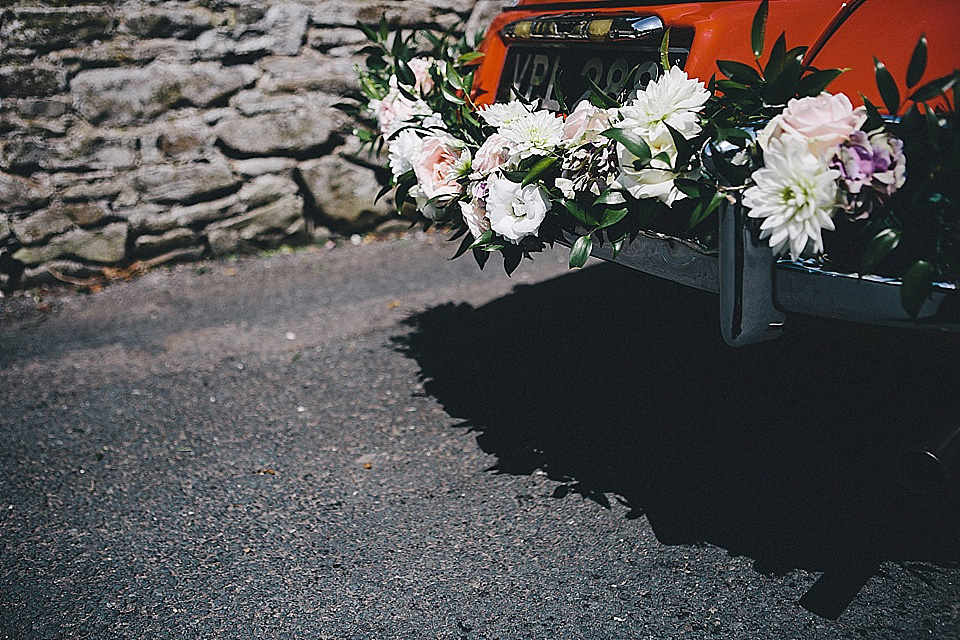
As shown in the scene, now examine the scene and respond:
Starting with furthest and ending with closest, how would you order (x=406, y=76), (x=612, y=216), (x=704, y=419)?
(x=406, y=76) < (x=704, y=419) < (x=612, y=216)

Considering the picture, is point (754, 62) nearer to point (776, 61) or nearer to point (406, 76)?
point (776, 61)

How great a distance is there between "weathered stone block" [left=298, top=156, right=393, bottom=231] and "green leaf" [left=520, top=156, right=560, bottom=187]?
2.68 metres

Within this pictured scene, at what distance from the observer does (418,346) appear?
343cm

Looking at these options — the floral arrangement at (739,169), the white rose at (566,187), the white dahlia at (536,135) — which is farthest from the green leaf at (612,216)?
the white dahlia at (536,135)

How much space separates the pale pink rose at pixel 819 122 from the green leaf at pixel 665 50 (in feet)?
1.32

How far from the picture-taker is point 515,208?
6.73ft

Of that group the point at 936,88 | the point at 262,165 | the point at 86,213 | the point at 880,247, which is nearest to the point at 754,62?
the point at 936,88

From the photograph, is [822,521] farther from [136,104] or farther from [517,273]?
[136,104]

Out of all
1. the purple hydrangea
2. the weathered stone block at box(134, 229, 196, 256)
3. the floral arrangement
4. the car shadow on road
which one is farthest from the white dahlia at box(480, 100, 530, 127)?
the weathered stone block at box(134, 229, 196, 256)

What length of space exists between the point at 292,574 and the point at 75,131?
2.93 meters

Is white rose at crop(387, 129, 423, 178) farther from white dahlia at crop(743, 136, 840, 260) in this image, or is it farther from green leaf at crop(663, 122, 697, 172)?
white dahlia at crop(743, 136, 840, 260)

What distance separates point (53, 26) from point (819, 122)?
3.70m

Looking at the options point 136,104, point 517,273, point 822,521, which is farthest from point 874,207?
point 136,104

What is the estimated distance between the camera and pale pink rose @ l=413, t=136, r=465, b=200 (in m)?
2.31
